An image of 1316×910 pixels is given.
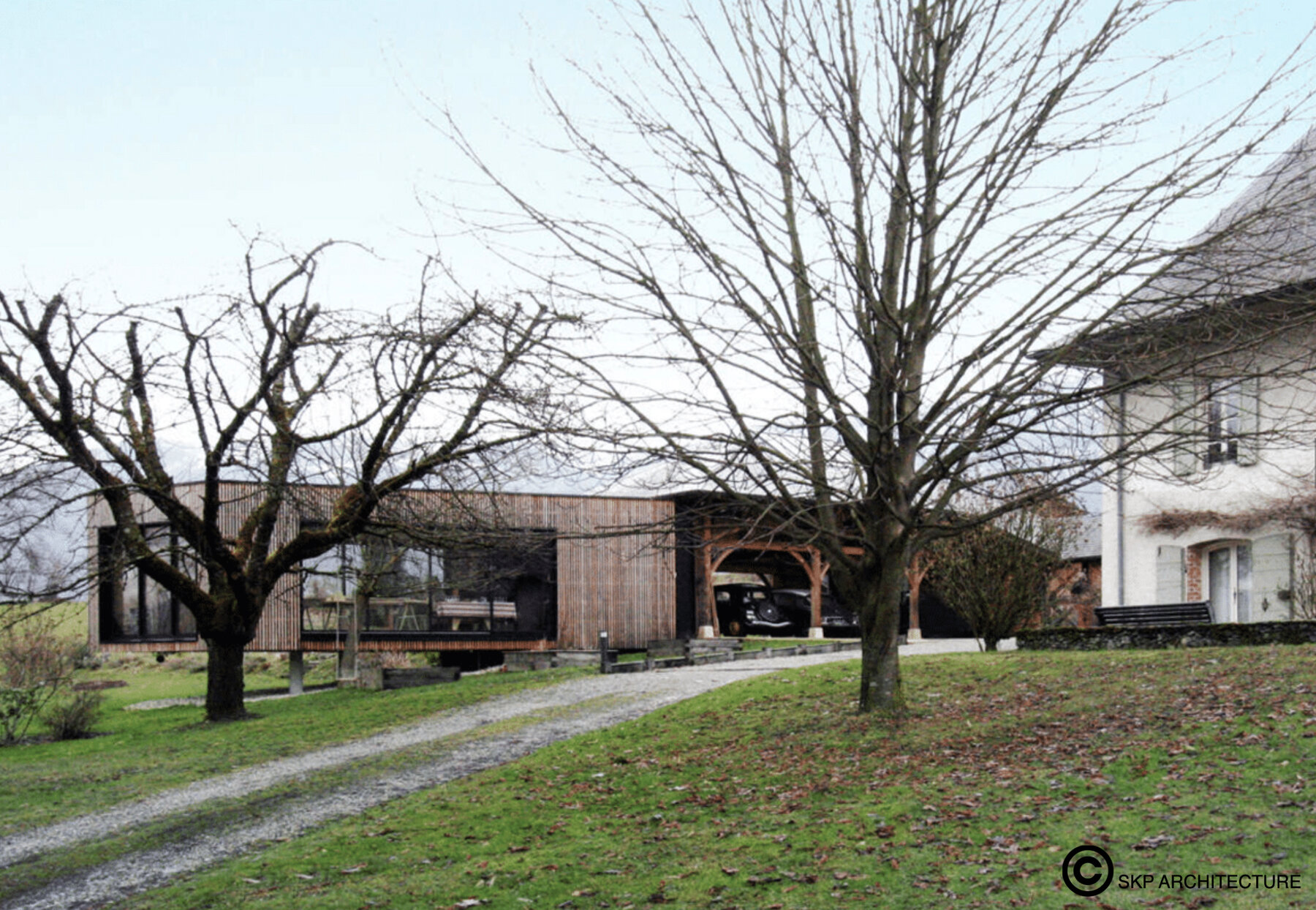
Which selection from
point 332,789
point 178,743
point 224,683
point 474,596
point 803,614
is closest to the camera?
point 332,789

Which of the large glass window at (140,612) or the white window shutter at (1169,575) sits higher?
the white window shutter at (1169,575)

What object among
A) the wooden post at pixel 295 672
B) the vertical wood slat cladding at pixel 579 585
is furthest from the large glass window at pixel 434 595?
the wooden post at pixel 295 672

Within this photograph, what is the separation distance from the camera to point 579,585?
2842 centimetres

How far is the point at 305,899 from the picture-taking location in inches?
283

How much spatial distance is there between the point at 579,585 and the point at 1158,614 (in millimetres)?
14509

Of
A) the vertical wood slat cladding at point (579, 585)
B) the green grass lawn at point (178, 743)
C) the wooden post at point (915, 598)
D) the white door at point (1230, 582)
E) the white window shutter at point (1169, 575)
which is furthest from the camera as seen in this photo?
the wooden post at point (915, 598)

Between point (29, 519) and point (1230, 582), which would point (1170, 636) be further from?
point (29, 519)

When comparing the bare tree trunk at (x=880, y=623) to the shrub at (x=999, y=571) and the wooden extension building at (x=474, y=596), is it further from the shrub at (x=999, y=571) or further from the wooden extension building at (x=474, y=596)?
the wooden extension building at (x=474, y=596)

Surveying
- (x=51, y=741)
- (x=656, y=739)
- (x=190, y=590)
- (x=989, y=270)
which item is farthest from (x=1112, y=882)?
(x=51, y=741)

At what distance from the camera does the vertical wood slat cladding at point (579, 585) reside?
26.0 meters

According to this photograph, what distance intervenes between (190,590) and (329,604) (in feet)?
30.2

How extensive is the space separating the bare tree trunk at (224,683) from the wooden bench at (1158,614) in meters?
13.2

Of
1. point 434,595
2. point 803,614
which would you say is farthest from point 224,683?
point 803,614

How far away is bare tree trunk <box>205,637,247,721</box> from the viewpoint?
17984 mm
